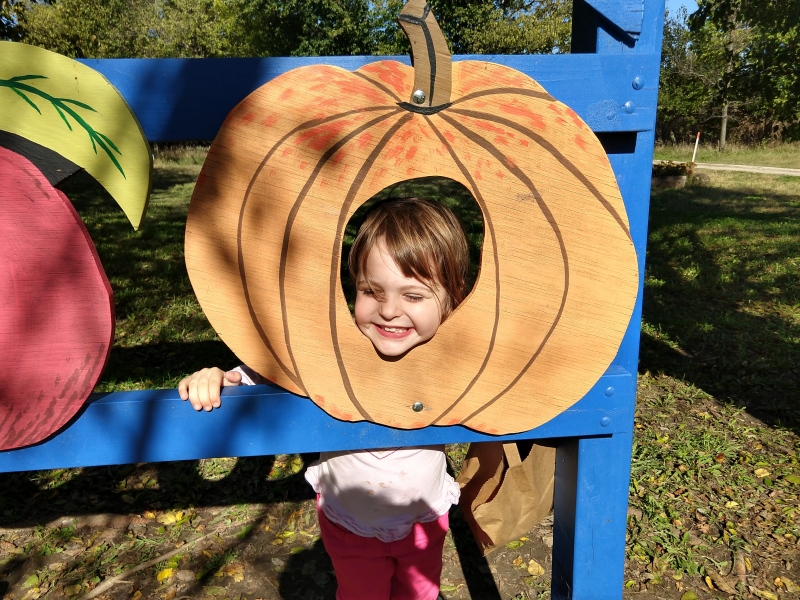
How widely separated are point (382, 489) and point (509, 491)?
35 cm

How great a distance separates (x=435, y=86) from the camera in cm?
122

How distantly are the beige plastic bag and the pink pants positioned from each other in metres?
0.16

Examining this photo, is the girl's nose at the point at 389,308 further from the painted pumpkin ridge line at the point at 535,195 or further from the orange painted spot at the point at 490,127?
the orange painted spot at the point at 490,127

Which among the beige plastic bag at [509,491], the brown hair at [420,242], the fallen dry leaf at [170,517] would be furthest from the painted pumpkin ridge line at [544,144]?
the fallen dry leaf at [170,517]

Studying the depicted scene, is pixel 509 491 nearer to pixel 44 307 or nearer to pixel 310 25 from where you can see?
pixel 44 307

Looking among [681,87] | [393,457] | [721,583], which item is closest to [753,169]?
[681,87]

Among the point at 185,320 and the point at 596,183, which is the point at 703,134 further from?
the point at 596,183

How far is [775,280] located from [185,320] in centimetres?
555

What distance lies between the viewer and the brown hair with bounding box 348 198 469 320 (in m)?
1.49

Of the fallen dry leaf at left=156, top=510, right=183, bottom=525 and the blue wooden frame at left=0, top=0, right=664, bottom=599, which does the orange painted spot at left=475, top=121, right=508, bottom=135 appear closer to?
the blue wooden frame at left=0, top=0, right=664, bottom=599

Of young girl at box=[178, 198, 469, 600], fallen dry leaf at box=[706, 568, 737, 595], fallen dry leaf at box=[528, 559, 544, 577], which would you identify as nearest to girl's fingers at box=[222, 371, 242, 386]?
young girl at box=[178, 198, 469, 600]

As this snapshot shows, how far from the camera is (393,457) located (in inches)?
69.0

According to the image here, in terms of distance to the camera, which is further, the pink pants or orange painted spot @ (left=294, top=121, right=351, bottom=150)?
the pink pants

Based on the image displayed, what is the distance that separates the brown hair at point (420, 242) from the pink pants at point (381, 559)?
0.73 m
